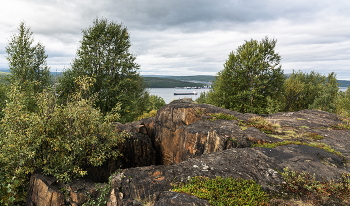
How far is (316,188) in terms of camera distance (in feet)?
27.1

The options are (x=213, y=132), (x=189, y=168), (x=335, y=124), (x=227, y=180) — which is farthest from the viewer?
(x=335, y=124)

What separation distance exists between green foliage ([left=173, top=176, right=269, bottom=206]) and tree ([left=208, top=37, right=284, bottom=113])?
92.8ft

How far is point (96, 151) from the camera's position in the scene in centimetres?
1345

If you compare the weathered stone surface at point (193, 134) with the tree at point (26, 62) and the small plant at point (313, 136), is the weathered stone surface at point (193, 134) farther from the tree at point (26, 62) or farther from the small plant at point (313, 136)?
the tree at point (26, 62)

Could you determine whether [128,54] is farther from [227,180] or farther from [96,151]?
[227,180]

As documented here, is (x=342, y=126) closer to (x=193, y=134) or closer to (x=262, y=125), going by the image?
(x=262, y=125)

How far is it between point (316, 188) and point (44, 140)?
1483cm

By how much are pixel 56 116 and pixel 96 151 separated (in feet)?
11.4

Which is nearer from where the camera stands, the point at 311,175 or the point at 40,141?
the point at 311,175

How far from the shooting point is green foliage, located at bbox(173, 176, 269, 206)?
289 inches

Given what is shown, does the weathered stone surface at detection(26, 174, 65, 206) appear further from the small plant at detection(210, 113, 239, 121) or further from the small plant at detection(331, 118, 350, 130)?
the small plant at detection(331, 118, 350, 130)

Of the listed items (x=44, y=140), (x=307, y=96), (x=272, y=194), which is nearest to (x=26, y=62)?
(x=44, y=140)

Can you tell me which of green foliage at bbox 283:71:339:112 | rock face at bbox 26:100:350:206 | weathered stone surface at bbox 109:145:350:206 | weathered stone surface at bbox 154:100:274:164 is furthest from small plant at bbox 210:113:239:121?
green foliage at bbox 283:71:339:112

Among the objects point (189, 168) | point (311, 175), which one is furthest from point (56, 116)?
point (311, 175)
